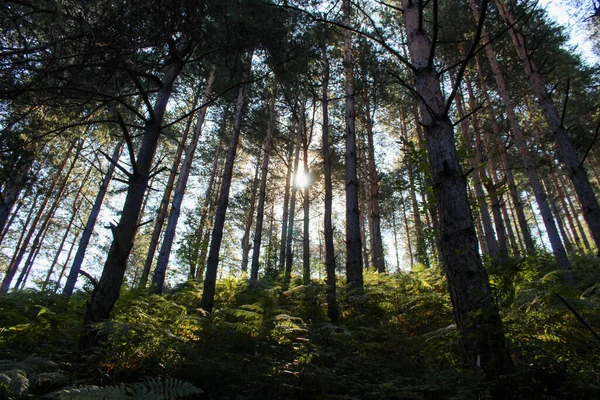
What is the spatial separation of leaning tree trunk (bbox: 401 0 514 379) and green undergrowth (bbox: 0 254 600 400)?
0.43 feet

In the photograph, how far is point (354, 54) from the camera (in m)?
10.3

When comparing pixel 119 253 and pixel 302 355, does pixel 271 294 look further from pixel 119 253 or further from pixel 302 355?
pixel 119 253

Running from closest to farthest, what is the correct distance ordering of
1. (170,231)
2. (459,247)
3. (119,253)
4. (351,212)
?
(459,247)
(119,253)
(351,212)
(170,231)

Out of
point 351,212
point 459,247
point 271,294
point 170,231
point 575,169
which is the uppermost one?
point 575,169

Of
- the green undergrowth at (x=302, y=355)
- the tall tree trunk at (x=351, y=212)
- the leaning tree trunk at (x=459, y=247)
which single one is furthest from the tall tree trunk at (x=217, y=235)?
the leaning tree trunk at (x=459, y=247)

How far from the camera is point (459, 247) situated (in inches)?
98.1

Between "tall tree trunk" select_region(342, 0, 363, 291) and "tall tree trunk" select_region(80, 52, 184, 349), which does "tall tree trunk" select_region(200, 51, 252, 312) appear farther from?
"tall tree trunk" select_region(80, 52, 184, 349)

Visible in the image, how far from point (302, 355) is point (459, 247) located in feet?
8.09

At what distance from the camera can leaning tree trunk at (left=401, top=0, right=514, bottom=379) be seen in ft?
7.11

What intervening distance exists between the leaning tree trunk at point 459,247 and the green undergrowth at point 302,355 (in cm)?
13

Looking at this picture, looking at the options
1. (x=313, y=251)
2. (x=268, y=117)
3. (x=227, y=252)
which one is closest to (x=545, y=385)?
(x=268, y=117)

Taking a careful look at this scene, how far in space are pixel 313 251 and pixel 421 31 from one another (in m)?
37.2

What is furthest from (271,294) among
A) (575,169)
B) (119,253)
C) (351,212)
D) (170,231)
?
(575,169)

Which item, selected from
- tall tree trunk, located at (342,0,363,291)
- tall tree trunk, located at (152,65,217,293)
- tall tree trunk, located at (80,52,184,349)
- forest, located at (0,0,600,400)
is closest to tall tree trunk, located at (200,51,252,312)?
forest, located at (0,0,600,400)
